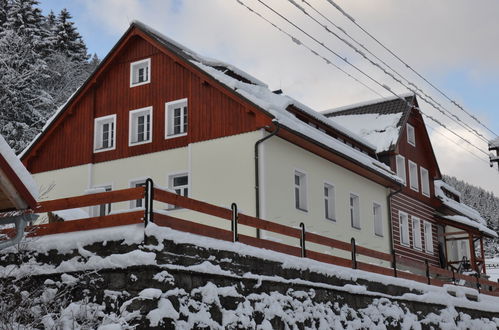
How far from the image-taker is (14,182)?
311 inches

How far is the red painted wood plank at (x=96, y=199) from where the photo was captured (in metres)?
10.8

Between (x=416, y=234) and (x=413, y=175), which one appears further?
(x=413, y=175)

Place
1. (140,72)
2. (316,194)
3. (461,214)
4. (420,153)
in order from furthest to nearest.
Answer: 1. (461,214)
2. (420,153)
3. (140,72)
4. (316,194)

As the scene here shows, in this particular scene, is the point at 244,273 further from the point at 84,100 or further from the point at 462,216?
the point at 462,216

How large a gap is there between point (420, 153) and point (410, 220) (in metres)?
4.11

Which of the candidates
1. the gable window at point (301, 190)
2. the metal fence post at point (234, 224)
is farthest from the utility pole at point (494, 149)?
the metal fence post at point (234, 224)

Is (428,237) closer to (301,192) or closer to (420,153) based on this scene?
(420,153)

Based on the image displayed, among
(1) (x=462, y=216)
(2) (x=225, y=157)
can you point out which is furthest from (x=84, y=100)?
(1) (x=462, y=216)

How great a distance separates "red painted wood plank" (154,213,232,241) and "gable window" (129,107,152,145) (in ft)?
36.2

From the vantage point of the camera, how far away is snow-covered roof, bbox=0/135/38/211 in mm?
7715

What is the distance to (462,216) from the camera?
113ft

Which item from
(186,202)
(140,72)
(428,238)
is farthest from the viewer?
(428,238)

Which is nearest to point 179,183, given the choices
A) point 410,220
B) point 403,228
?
point 403,228

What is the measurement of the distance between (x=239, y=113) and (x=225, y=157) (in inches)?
55.5
